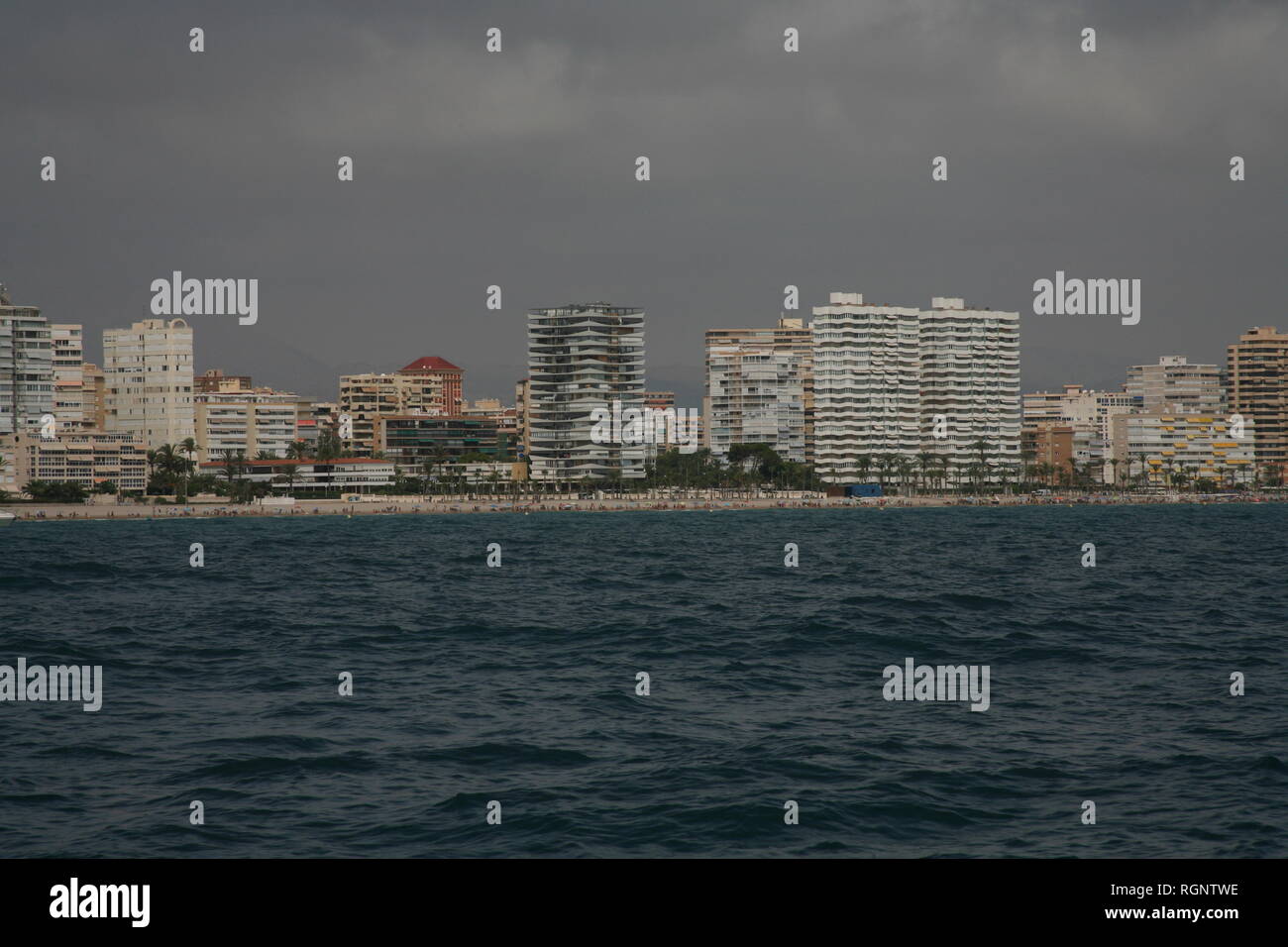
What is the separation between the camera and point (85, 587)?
52844 mm

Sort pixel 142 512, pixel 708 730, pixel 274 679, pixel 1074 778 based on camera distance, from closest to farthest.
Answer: pixel 1074 778 → pixel 708 730 → pixel 274 679 → pixel 142 512

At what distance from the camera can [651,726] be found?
824 inches

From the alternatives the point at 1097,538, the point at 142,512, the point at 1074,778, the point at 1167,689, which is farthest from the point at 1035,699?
the point at 142,512

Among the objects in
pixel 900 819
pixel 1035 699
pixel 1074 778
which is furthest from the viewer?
pixel 1035 699

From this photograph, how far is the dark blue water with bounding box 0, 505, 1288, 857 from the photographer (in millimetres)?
14945

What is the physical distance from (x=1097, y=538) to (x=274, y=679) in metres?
77.2

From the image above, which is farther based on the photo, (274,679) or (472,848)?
(274,679)

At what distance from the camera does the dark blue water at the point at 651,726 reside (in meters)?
14.9

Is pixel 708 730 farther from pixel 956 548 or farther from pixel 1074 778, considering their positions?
pixel 956 548
